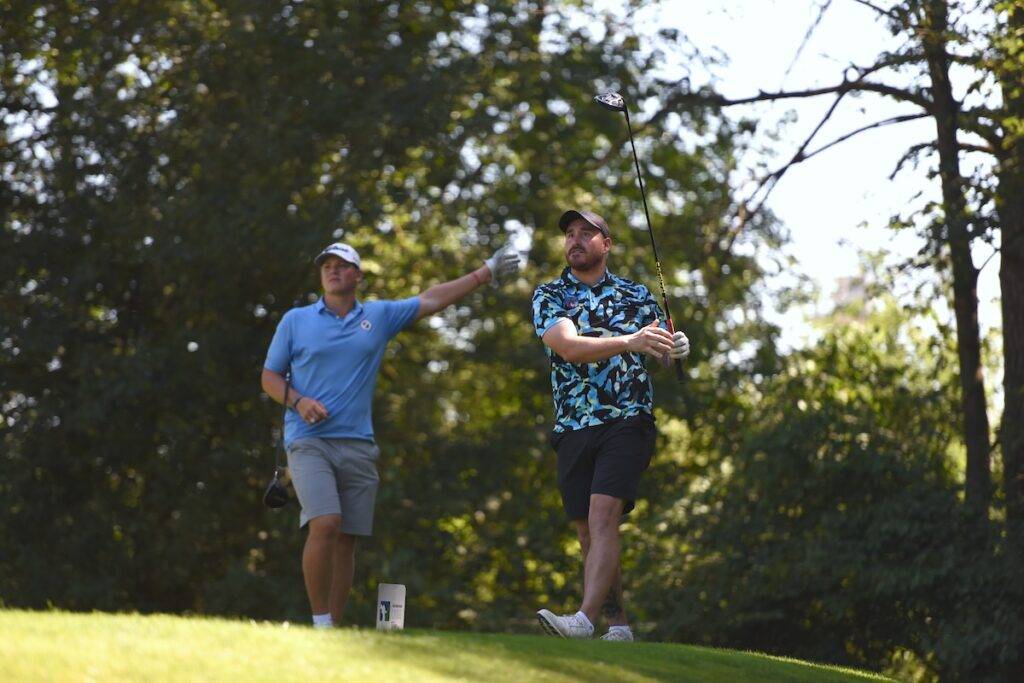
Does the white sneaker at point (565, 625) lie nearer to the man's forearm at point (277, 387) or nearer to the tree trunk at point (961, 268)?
the man's forearm at point (277, 387)

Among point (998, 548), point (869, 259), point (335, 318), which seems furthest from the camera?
point (869, 259)

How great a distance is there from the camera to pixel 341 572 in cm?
890

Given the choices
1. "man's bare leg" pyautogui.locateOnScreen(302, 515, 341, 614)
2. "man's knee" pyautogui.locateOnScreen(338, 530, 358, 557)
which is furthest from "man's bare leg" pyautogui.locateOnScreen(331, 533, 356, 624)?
"man's bare leg" pyautogui.locateOnScreen(302, 515, 341, 614)

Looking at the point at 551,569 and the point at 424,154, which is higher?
the point at 424,154

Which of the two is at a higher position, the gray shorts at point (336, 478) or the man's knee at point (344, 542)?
the gray shorts at point (336, 478)

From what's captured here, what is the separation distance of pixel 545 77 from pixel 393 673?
43.5 ft

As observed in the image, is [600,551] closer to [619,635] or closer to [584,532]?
[584,532]

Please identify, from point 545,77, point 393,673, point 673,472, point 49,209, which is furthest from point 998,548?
point 49,209

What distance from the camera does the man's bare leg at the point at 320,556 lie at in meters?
8.65

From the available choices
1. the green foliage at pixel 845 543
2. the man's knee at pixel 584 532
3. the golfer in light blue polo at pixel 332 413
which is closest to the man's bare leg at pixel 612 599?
the man's knee at pixel 584 532

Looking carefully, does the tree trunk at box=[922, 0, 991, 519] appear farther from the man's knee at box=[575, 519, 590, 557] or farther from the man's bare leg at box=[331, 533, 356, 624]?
the man's bare leg at box=[331, 533, 356, 624]

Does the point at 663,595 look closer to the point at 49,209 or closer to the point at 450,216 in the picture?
the point at 450,216

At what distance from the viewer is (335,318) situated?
8.93 metres

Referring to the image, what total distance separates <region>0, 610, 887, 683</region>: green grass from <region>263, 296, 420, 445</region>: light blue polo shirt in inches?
79.4
